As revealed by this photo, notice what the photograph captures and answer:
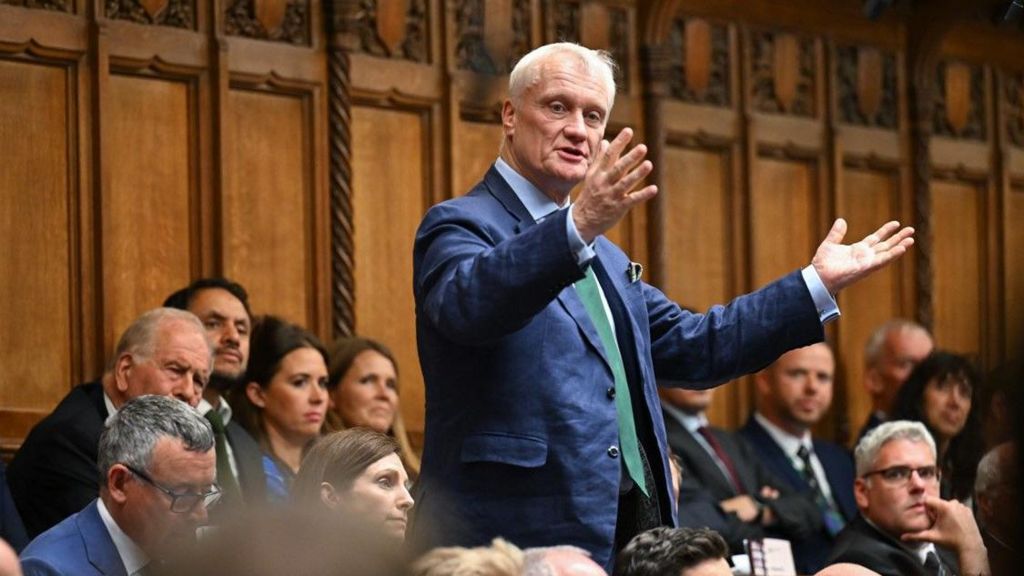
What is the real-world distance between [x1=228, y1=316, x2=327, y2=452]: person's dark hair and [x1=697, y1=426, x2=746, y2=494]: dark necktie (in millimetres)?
1553

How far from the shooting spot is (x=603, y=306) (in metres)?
3.73

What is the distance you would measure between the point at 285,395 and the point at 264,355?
180 millimetres

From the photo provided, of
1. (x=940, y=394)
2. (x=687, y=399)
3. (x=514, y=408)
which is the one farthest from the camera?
(x=940, y=394)

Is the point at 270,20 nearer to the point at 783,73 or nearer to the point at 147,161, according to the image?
the point at 147,161

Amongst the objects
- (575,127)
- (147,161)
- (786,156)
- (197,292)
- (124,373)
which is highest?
(786,156)

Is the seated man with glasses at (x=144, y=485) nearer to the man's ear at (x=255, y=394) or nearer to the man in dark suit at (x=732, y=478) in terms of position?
the man's ear at (x=255, y=394)

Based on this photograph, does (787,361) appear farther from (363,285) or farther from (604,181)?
(604,181)

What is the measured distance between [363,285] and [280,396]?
39.5 inches

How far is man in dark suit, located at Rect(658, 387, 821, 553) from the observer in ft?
22.1

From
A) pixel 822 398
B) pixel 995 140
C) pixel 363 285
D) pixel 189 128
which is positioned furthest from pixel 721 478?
pixel 995 140

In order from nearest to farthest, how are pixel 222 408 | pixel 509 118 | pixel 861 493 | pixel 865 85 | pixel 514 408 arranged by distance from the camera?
pixel 514 408
pixel 509 118
pixel 861 493
pixel 222 408
pixel 865 85

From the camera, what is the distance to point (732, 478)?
23.1ft

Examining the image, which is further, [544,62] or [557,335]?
[544,62]

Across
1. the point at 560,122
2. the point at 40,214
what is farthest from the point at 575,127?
the point at 40,214
